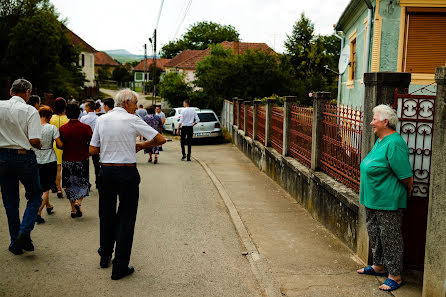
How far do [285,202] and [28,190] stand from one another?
4.99 metres

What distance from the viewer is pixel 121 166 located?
204 inches

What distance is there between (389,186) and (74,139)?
4.97 metres

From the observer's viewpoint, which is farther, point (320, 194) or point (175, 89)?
point (175, 89)

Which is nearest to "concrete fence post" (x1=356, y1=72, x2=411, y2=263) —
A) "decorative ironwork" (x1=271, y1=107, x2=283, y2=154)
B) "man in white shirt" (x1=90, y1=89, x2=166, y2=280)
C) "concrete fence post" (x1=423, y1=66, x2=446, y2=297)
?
"concrete fence post" (x1=423, y1=66, x2=446, y2=297)

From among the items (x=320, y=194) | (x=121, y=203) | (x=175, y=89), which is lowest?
(x=320, y=194)

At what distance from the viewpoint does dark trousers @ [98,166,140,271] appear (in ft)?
17.0

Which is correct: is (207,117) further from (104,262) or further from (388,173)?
(388,173)

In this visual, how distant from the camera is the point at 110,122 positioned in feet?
17.1

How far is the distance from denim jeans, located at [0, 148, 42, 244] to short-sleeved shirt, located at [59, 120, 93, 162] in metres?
1.78

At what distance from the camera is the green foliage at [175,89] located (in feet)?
111

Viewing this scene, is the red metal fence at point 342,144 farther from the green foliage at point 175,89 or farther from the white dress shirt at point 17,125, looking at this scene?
the green foliage at point 175,89

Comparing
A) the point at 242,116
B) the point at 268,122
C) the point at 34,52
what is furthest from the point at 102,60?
the point at 268,122

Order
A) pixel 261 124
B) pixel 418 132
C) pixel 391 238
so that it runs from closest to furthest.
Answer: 1. pixel 391 238
2. pixel 418 132
3. pixel 261 124

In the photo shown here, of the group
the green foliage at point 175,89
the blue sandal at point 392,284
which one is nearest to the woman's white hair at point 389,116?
the blue sandal at point 392,284
